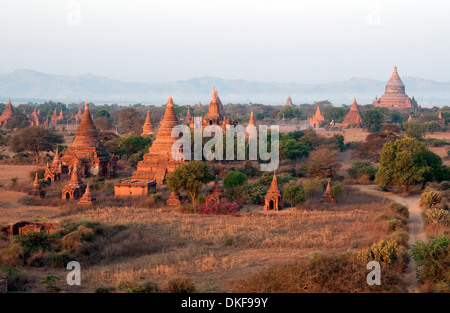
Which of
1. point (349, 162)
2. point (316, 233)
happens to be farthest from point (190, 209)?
point (349, 162)

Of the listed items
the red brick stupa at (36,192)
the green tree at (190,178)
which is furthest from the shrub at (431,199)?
the red brick stupa at (36,192)

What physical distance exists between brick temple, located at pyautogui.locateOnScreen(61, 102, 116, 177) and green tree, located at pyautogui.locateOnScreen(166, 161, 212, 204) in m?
11.0

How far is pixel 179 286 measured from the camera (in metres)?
13.1

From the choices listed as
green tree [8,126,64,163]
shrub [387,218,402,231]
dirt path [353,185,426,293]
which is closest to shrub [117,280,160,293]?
dirt path [353,185,426,293]

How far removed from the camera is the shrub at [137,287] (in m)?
12.9

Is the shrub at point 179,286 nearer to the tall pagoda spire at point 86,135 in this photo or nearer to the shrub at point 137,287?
the shrub at point 137,287

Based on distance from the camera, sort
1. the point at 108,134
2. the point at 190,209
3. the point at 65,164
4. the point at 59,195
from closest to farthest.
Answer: the point at 190,209
the point at 59,195
the point at 65,164
the point at 108,134

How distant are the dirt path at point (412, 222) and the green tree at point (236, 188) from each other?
839 cm

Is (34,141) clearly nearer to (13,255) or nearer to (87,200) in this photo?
(87,200)

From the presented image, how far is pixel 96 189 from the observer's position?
3203cm

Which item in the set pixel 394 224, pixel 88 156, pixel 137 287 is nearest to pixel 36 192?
pixel 88 156

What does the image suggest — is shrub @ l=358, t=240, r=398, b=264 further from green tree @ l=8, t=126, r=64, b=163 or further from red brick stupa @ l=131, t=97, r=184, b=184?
green tree @ l=8, t=126, r=64, b=163
